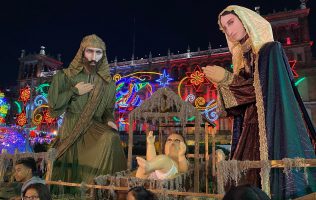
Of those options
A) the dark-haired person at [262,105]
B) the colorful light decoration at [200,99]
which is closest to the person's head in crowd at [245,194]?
the dark-haired person at [262,105]

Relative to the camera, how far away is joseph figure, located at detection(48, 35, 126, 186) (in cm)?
469

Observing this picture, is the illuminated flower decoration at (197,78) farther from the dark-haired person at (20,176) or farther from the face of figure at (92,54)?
the dark-haired person at (20,176)

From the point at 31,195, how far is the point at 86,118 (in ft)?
9.03

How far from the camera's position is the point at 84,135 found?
16.4 ft

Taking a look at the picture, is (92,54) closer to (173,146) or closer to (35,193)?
(173,146)

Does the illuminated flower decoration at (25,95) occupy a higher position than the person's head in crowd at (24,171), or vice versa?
the illuminated flower decoration at (25,95)

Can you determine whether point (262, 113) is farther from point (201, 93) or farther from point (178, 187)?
point (201, 93)

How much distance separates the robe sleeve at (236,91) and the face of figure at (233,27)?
578 millimetres

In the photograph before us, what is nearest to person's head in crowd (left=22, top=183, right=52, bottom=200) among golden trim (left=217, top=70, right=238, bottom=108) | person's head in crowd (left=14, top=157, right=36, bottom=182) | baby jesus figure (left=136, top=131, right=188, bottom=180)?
person's head in crowd (left=14, top=157, right=36, bottom=182)

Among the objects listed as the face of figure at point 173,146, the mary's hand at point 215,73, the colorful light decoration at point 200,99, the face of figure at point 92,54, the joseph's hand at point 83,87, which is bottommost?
the face of figure at point 173,146

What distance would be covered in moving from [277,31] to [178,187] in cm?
2247

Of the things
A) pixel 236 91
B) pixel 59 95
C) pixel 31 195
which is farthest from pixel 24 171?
pixel 236 91

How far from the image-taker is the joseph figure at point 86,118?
4.69 m

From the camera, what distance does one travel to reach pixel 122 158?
507 centimetres
